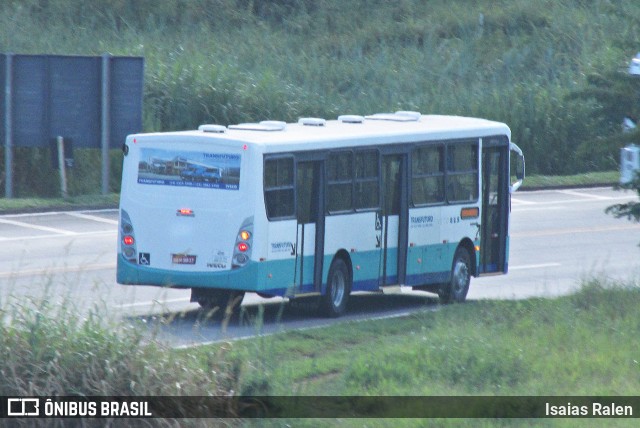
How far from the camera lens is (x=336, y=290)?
17.2 meters

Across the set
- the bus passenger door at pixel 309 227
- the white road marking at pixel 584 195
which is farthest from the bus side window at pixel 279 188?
the white road marking at pixel 584 195

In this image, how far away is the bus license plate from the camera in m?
16.0

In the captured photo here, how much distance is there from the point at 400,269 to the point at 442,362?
5.76 m

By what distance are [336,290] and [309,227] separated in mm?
1044

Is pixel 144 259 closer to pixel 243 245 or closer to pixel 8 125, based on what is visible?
pixel 243 245

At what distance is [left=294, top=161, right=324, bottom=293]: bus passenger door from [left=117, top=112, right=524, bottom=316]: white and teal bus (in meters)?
0.02

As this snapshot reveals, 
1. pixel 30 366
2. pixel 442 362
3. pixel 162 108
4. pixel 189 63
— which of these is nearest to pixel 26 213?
pixel 162 108

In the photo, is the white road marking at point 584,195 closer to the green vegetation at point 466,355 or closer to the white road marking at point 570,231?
the white road marking at point 570,231

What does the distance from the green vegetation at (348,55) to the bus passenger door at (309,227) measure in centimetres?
1421

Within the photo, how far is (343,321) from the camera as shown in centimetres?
1669

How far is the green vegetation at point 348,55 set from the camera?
3412 centimetres

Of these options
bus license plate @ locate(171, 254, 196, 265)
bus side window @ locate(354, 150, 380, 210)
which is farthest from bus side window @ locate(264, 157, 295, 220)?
bus side window @ locate(354, 150, 380, 210)

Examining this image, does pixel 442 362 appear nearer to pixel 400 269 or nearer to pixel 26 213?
pixel 400 269

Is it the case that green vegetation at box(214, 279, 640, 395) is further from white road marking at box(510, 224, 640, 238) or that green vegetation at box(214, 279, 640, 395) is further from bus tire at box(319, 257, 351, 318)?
white road marking at box(510, 224, 640, 238)
